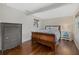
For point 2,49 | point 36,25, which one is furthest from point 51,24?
point 2,49

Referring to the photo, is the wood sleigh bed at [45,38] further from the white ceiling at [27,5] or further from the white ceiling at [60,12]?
the white ceiling at [27,5]

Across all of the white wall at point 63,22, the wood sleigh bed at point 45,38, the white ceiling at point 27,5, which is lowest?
the wood sleigh bed at point 45,38

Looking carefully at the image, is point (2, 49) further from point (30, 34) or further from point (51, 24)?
point (51, 24)

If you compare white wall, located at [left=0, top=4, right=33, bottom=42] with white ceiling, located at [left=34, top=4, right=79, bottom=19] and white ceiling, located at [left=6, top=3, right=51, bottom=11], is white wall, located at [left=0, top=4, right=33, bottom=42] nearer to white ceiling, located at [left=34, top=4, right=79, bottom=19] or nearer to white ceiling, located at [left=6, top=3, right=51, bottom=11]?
white ceiling, located at [left=6, top=3, right=51, bottom=11]

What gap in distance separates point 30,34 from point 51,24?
0.52 meters

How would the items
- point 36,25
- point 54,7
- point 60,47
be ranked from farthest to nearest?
point 36,25
point 60,47
point 54,7

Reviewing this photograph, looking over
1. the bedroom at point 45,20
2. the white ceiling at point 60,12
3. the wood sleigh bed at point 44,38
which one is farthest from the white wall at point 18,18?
the white ceiling at point 60,12

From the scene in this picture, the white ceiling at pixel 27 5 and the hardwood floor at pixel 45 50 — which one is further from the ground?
the white ceiling at pixel 27 5

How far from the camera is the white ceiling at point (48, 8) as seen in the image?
4.98 feet

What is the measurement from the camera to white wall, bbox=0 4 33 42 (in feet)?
4.97

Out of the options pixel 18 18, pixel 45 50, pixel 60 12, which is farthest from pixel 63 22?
pixel 18 18

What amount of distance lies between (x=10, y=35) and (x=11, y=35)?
19mm

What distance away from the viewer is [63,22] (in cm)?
165
